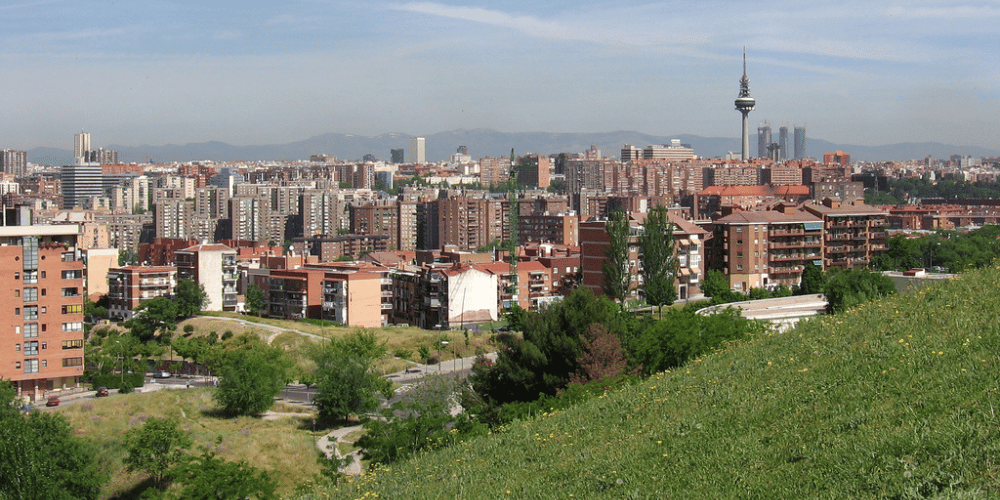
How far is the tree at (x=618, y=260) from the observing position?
30281mm

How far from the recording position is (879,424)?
16.4 feet

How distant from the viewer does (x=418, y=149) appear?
19062 centimetres

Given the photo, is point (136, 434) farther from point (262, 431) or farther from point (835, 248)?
point (835, 248)

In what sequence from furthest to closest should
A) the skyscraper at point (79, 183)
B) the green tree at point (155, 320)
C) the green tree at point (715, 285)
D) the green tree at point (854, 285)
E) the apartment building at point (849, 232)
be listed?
the skyscraper at point (79, 183)
the apartment building at point (849, 232)
the green tree at point (715, 285)
the green tree at point (155, 320)
the green tree at point (854, 285)

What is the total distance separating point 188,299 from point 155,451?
1677cm

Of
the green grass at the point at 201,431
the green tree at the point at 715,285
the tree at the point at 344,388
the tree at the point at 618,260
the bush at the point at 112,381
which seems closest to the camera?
the green grass at the point at 201,431

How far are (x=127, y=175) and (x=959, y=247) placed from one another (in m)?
80.8

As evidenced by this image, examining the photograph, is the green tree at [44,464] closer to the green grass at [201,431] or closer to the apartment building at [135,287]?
the green grass at [201,431]

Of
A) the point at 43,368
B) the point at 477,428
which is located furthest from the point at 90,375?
the point at 477,428

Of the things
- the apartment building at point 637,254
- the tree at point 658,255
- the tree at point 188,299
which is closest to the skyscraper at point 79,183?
the tree at point 188,299

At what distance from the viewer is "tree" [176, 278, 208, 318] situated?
30.8 m

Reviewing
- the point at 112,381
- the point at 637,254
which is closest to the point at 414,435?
the point at 112,381

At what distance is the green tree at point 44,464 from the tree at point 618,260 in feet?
61.3

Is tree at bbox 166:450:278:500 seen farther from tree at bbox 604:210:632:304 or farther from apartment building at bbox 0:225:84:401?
tree at bbox 604:210:632:304
